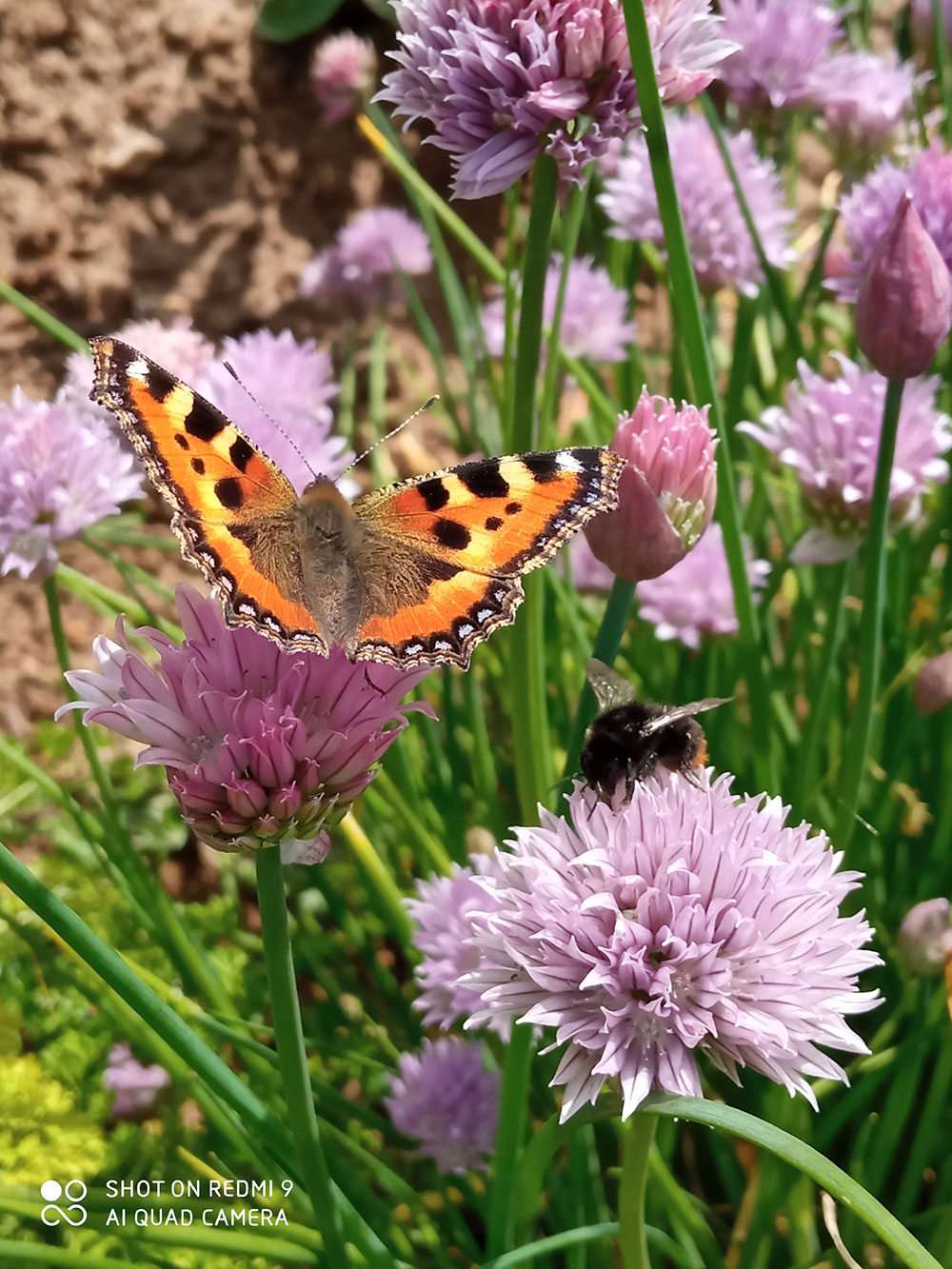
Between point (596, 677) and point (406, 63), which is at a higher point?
point (406, 63)

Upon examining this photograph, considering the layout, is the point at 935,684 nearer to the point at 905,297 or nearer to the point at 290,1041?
the point at 905,297

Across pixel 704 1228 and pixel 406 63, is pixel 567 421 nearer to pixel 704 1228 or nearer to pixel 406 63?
pixel 406 63

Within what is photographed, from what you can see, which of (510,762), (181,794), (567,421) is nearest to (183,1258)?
(181,794)

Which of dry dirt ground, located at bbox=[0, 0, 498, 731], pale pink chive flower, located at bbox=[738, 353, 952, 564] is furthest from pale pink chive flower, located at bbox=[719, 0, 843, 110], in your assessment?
dry dirt ground, located at bbox=[0, 0, 498, 731]

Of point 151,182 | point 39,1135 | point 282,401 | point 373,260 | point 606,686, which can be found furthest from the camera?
point 151,182

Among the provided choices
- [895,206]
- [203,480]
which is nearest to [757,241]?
[895,206]

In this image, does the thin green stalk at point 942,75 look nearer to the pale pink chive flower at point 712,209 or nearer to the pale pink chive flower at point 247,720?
the pale pink chive flower at point 712,209

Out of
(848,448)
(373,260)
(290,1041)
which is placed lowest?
(290,1041)
